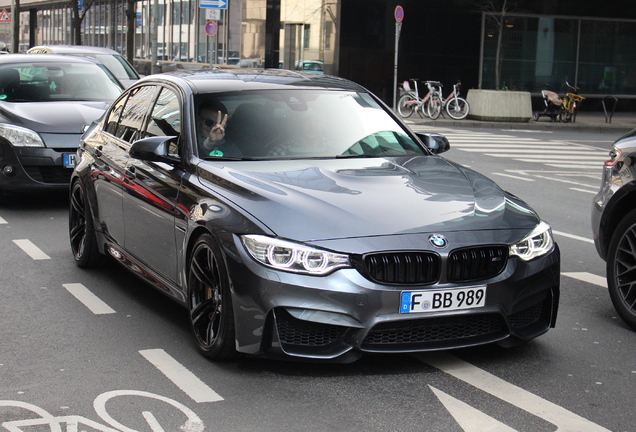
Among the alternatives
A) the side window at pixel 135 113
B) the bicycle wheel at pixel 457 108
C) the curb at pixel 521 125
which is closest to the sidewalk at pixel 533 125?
the curb at pixel 521 125

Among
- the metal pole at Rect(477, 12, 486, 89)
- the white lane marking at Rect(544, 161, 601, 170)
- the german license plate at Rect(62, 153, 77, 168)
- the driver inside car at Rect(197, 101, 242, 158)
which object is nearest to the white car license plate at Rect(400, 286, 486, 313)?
the driver inside car at Rect(197, 101, 242, 158)

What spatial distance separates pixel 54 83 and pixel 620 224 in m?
7.98

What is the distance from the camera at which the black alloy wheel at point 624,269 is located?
5801mm

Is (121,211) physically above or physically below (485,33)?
below

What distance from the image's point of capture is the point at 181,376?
15.4 feet

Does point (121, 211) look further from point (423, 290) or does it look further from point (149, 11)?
point (149, 11)

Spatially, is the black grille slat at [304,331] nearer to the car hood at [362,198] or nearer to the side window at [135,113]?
the car hood at [362,198]

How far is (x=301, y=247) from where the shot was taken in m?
4.47

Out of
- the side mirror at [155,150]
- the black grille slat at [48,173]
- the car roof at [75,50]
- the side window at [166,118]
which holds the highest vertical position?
the car roof at [75,50]

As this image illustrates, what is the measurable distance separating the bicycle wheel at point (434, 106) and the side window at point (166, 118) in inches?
855

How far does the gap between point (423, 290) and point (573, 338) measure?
58.3 inches

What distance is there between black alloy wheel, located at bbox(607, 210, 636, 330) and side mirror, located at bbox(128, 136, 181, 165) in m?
2.78

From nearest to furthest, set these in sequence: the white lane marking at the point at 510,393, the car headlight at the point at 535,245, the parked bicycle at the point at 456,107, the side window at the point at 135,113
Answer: the white lane marking at the point at 510,393
the car headlight at the point at 535,245
the side window at the point at 135,113
the parked bicycle at the point at 456,107

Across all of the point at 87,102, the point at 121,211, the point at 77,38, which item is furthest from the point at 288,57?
the point at 121,211
